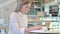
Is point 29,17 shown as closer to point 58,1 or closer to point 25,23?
point 25,23

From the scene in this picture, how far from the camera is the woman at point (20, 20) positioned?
2.98 ft

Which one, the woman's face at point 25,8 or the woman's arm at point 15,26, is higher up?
the woman's face at point 25,8

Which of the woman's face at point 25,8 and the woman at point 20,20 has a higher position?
the woman's face at point 25,8

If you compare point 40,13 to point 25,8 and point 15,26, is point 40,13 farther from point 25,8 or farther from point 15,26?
point 15,26

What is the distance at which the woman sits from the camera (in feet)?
2.98

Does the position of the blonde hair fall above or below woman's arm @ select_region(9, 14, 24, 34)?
above

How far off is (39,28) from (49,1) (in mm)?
Result: 273

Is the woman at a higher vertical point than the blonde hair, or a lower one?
lower

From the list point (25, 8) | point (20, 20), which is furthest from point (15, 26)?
point (25, 8)

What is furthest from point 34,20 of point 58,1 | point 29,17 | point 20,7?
point 58,1

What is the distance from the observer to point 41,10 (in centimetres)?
101

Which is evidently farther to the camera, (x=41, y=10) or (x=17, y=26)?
(x=41, y=10)

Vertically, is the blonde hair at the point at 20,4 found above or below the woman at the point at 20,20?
above

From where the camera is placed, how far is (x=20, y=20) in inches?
37.2
